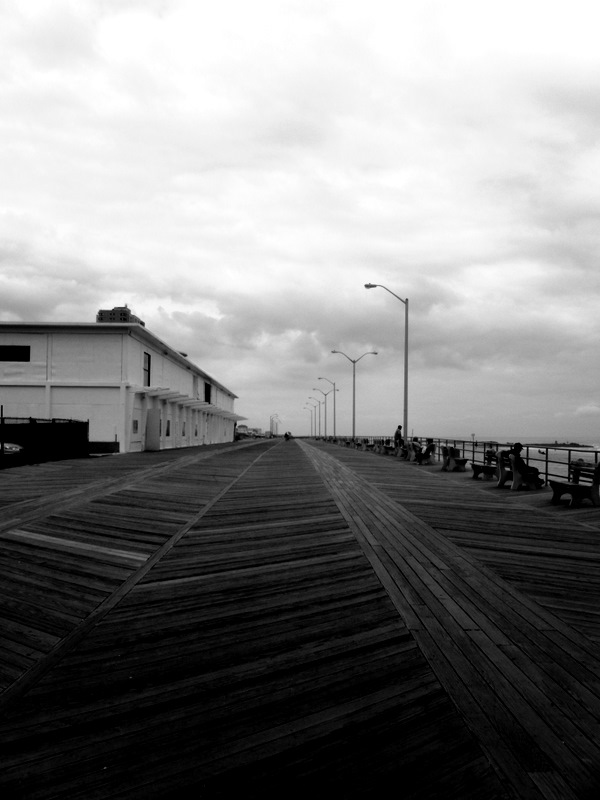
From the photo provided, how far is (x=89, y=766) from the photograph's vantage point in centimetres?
279

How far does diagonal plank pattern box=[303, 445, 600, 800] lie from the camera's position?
2844 mm

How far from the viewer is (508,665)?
3.95 meters

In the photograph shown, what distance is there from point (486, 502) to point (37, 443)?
17.8 meters

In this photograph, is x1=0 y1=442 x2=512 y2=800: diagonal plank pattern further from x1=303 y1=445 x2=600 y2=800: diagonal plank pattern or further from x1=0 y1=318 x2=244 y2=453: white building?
x1=0 y1=318 x2=244 y2=453: white building

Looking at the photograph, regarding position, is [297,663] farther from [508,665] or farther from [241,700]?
[508,665]

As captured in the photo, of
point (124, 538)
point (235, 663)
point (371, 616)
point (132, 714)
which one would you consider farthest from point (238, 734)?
point (124, 538)

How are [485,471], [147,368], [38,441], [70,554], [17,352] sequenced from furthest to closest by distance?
[147,368]
[17,352]
[38,441]
[485,471]
[70,554]

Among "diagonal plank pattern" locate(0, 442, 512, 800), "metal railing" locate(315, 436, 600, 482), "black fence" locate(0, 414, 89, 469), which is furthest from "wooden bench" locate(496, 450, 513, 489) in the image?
"black fence" locate(0, 414, 89, 469)

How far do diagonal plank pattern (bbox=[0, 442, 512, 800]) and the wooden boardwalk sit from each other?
1 cm

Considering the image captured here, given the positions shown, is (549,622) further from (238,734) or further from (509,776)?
(238,734)

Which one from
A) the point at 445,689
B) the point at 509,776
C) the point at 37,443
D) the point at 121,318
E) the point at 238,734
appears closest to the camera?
the point at 509,776

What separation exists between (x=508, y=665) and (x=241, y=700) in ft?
5.66

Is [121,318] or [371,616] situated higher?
[121,318]

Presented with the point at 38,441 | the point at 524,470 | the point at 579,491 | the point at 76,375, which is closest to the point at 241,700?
the point at 579,491
